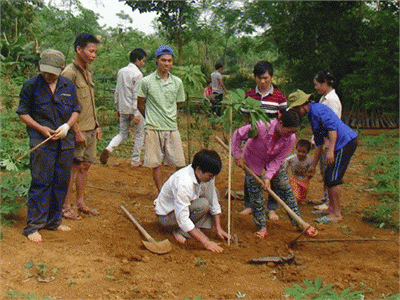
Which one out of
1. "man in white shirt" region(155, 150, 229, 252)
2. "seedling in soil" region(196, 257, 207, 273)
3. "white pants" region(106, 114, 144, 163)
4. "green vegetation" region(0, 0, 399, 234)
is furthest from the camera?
"green vegetation" region(0, 0, 399, 234)

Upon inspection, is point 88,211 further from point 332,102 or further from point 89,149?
point 332,102

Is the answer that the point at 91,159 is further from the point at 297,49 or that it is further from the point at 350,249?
the point at 297,49

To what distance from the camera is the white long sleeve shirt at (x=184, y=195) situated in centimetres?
373

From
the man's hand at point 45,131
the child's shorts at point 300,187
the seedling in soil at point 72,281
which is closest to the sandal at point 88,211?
the man's hand at point 45,131

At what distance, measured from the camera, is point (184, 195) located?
3732 millimetres

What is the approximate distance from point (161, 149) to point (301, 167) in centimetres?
176

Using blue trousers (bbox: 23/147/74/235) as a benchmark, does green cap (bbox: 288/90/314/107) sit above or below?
above

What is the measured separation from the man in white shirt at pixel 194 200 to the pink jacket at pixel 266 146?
1.68 feet

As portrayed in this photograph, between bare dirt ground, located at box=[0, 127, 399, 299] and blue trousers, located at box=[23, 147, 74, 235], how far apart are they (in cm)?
13

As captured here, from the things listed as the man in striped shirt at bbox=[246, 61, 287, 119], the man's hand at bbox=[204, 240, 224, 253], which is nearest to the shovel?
the man's hand at bbox=[204, 240, 224, 253]

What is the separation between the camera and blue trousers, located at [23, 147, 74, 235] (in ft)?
12.7

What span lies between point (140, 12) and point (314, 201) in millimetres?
8678

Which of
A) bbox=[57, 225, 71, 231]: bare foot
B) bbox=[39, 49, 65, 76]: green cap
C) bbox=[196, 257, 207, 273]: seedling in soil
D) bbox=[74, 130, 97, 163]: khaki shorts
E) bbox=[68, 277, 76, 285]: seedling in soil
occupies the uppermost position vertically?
bbox=[39, 49, 65, 76]: green cap

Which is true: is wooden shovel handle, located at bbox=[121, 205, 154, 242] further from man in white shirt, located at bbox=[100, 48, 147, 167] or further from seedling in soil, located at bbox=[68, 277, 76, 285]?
man in white shirt, located at bbox=[100, 48, 147, 167]
